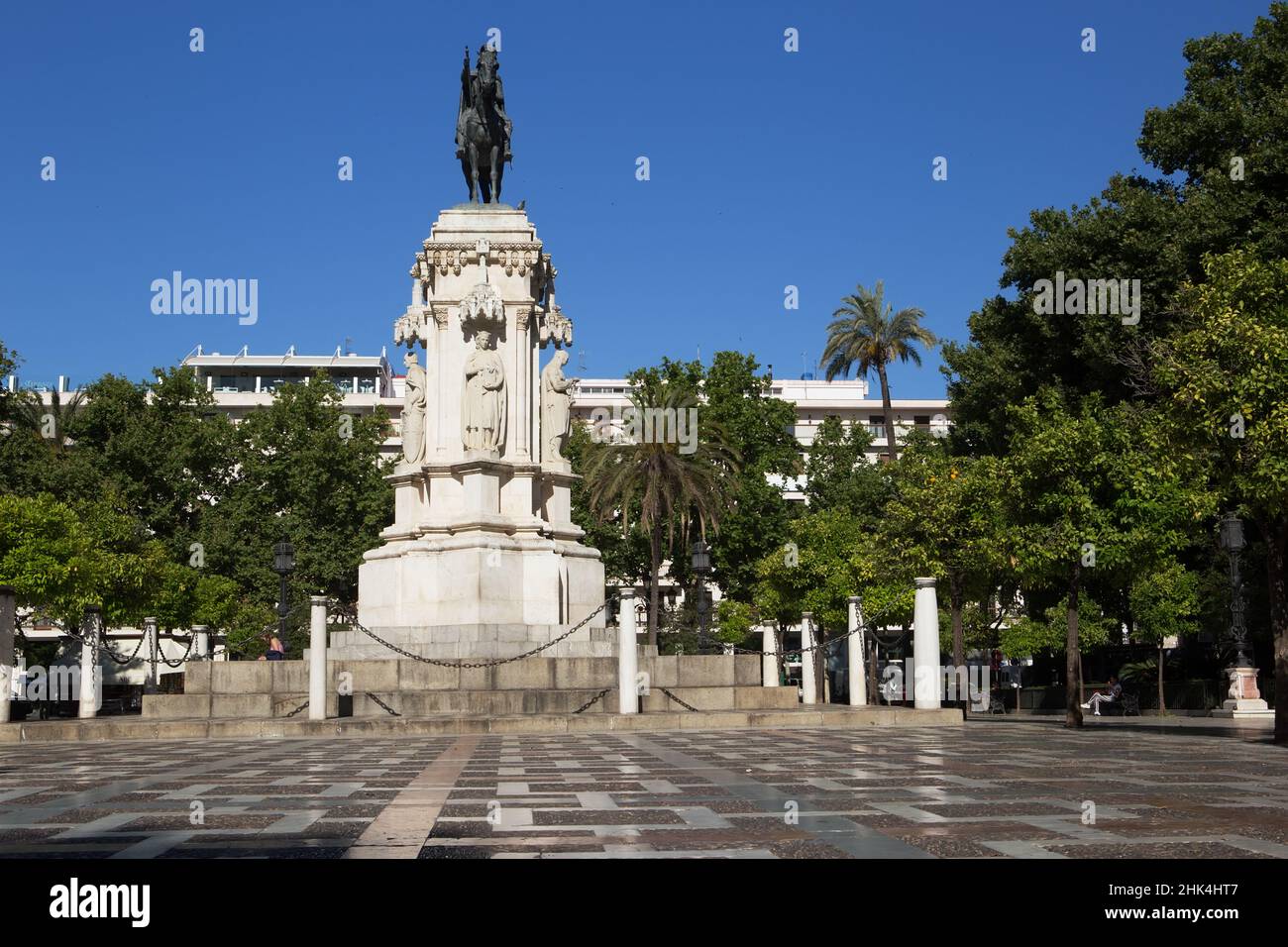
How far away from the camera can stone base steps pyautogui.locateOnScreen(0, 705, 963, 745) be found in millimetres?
20594

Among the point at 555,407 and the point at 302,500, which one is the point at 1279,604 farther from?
the point at 302,500

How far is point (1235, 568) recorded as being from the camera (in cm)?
3011

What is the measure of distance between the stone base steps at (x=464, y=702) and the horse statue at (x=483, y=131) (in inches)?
413

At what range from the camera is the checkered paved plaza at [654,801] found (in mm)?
7238

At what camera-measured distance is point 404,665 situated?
23.1 m

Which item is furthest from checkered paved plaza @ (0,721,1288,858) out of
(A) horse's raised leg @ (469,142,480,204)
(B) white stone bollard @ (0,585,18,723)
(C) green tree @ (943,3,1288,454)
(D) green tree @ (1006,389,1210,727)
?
(C) green tree @ (943,3,1288,454)

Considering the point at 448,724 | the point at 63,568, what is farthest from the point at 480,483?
the point at 63,568

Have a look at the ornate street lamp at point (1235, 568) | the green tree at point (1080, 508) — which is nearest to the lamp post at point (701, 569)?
the green tree at point (1080, 508)

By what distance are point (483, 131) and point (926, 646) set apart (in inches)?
531

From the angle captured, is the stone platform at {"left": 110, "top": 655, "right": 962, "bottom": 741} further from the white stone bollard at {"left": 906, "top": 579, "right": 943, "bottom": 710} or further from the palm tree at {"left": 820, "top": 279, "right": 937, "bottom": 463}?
the palm tree at {"left": 820, "top": 279, "right": 937, "bottom": 463}

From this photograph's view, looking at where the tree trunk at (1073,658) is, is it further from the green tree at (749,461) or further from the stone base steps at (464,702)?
the green tree at (749,461)
